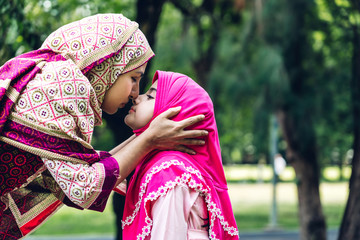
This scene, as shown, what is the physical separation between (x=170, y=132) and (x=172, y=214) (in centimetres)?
37

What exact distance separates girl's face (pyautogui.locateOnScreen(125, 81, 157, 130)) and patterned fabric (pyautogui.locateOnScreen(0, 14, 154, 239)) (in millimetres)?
171

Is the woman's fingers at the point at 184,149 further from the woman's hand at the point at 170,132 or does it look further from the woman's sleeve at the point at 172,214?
the woman's sleeve at the point at 172,214

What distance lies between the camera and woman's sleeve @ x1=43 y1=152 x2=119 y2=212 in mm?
2150

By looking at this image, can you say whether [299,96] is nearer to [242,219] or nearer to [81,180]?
[81,180]

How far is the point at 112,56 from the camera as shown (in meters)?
2.38

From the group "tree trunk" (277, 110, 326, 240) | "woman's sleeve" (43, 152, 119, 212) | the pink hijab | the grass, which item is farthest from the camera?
the grass

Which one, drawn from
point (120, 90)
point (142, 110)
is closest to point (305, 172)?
point (142, 110)

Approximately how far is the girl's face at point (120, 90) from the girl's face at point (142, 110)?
3.2 inches

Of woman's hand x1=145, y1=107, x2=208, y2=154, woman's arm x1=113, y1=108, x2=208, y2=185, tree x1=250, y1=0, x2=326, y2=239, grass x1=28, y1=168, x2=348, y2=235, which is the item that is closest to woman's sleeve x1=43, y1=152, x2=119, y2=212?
woman's arm x1=113, y1=108, x2=208, y2=185

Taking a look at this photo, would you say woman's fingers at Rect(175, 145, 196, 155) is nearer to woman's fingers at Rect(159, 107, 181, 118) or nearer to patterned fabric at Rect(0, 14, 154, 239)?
woman's fingers at Rect(159, 107, 181, 118)

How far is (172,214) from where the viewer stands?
2240mm

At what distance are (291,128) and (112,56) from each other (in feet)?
24.8

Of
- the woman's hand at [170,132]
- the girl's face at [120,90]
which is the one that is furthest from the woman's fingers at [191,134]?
the girl's face at [120,90]

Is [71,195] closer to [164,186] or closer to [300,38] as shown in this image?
[164,186]
